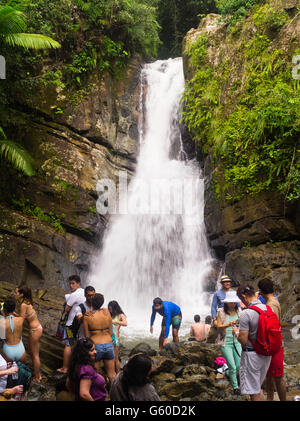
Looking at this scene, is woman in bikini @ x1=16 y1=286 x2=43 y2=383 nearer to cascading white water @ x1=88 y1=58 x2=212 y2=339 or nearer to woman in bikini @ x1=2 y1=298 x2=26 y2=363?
woman in bikini @ x1=2 y1=298 x2=26 y2=363

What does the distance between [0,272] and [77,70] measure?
9.18 m

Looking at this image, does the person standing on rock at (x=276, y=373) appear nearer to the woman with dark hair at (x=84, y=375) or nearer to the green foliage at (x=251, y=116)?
the woman with dark hair at (x=84, y=375)

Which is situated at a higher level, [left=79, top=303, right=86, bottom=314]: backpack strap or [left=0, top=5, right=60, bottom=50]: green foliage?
[left=0, top=5, right=60, bottom=50]: green foliage

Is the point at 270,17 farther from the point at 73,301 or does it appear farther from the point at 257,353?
the point at 257,353

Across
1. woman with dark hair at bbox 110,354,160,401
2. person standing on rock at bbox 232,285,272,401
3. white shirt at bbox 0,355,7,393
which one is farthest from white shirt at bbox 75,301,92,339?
person standing on rock at bbox 232,285,272,401

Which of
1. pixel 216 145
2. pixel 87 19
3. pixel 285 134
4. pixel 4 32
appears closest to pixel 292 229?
pixel 285 134

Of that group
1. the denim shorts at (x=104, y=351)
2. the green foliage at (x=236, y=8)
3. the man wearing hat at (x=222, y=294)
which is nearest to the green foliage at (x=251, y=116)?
the green foliage at (x=236, y=8)

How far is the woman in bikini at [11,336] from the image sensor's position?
15.5 feet

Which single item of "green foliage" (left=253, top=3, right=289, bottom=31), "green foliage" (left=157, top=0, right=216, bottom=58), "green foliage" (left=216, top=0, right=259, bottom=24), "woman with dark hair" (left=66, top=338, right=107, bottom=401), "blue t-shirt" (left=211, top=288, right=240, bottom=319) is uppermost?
"green foliage" (left=157, top=0, right=216, bottom=58)

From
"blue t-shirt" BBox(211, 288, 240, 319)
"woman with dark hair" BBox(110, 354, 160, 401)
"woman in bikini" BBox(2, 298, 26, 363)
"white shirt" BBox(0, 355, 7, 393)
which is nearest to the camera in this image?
"woman with dark hair" BBox(110, 354, 160, 401)

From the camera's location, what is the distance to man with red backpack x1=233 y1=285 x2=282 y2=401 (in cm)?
404

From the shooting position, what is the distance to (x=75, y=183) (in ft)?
42.9

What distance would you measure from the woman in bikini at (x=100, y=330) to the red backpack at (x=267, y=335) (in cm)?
215

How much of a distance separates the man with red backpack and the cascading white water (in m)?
6.12
